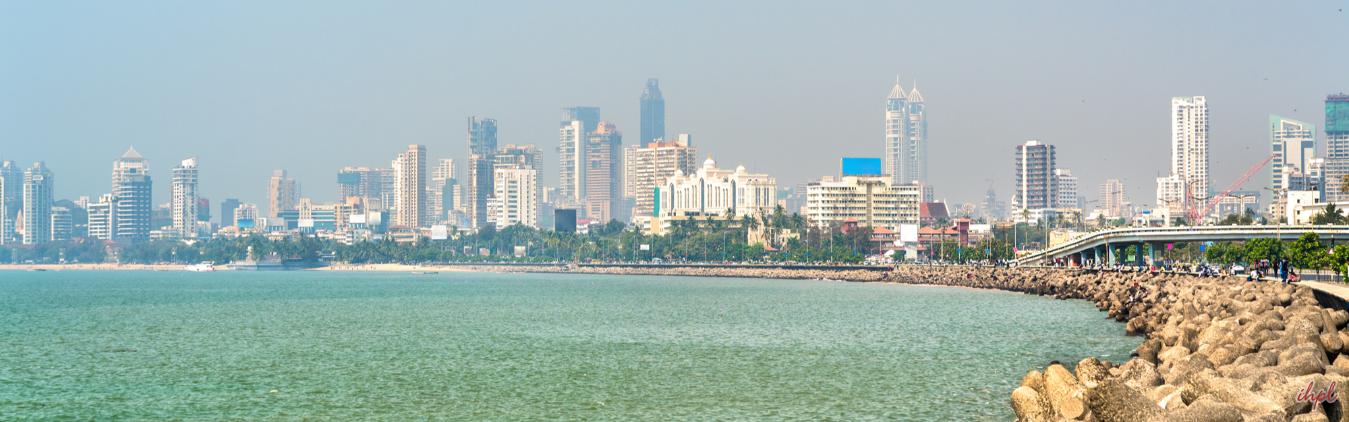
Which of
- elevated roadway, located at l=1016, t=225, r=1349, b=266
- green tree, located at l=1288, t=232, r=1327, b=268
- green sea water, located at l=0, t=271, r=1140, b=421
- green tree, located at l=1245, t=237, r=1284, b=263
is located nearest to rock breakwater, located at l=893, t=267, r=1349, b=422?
green sea water, located at l=0, t=271, r=1140, b=421

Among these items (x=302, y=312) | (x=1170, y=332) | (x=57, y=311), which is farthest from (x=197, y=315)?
(x=1170, y=332)

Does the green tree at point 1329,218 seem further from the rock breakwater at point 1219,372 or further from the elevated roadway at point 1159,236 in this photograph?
the rock breakwater at point 1219,372

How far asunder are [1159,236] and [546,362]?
A: 255 ft

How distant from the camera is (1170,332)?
143ft

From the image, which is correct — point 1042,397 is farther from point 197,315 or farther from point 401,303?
point 401,303

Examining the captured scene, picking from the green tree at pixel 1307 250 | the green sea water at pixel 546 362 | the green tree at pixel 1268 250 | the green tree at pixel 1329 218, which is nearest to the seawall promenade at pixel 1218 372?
the green sea water at pixel 546 362

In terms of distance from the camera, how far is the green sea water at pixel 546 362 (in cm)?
3622

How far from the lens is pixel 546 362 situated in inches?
1971

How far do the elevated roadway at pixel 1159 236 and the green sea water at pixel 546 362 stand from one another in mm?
18000

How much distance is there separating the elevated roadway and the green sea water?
59.1ft

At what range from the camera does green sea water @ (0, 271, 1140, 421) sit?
36219 millimetres
